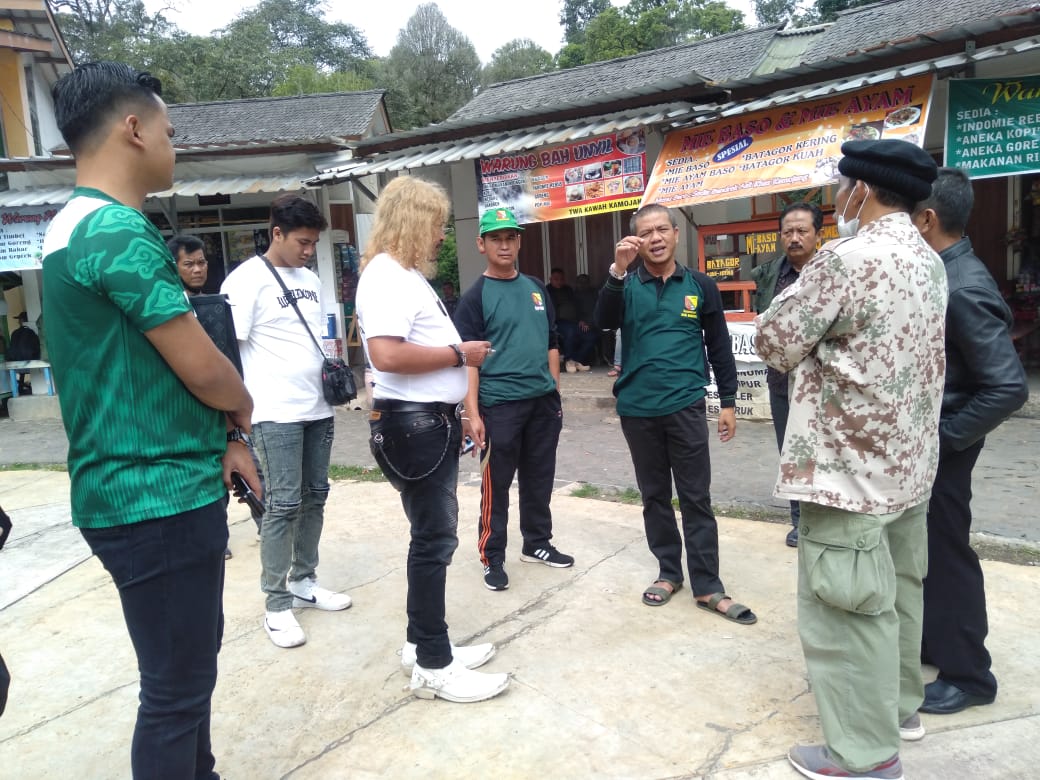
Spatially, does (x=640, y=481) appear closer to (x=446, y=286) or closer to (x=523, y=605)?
(x=523, y=605)

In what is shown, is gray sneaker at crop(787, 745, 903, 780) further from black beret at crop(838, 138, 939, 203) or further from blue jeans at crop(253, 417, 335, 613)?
blue jeans at crop(253, 417, 335, 613)

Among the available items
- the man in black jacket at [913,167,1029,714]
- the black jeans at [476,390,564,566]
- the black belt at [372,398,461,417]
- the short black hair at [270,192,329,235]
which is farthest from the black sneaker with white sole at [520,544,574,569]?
the short black hair at [270,192,329,235]

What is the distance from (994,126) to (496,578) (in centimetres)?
563

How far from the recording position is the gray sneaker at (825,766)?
2238 millimetres

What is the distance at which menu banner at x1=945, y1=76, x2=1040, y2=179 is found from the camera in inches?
243

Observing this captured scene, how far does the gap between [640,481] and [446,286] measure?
11116 mm

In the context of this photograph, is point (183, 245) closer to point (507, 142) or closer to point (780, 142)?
point (507, 142)

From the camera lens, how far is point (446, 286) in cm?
1438

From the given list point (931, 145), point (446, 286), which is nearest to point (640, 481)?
point (931, 145)

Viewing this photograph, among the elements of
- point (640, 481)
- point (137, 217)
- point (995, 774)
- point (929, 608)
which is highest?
point (137, 217)

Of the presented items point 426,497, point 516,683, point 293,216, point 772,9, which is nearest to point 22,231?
point 293,216

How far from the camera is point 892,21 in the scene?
413 inches

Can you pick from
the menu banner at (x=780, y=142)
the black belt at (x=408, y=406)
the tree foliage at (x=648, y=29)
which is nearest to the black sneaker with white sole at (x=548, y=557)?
the black belt at (x=408, y=406)

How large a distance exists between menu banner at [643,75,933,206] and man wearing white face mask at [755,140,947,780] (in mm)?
4665
